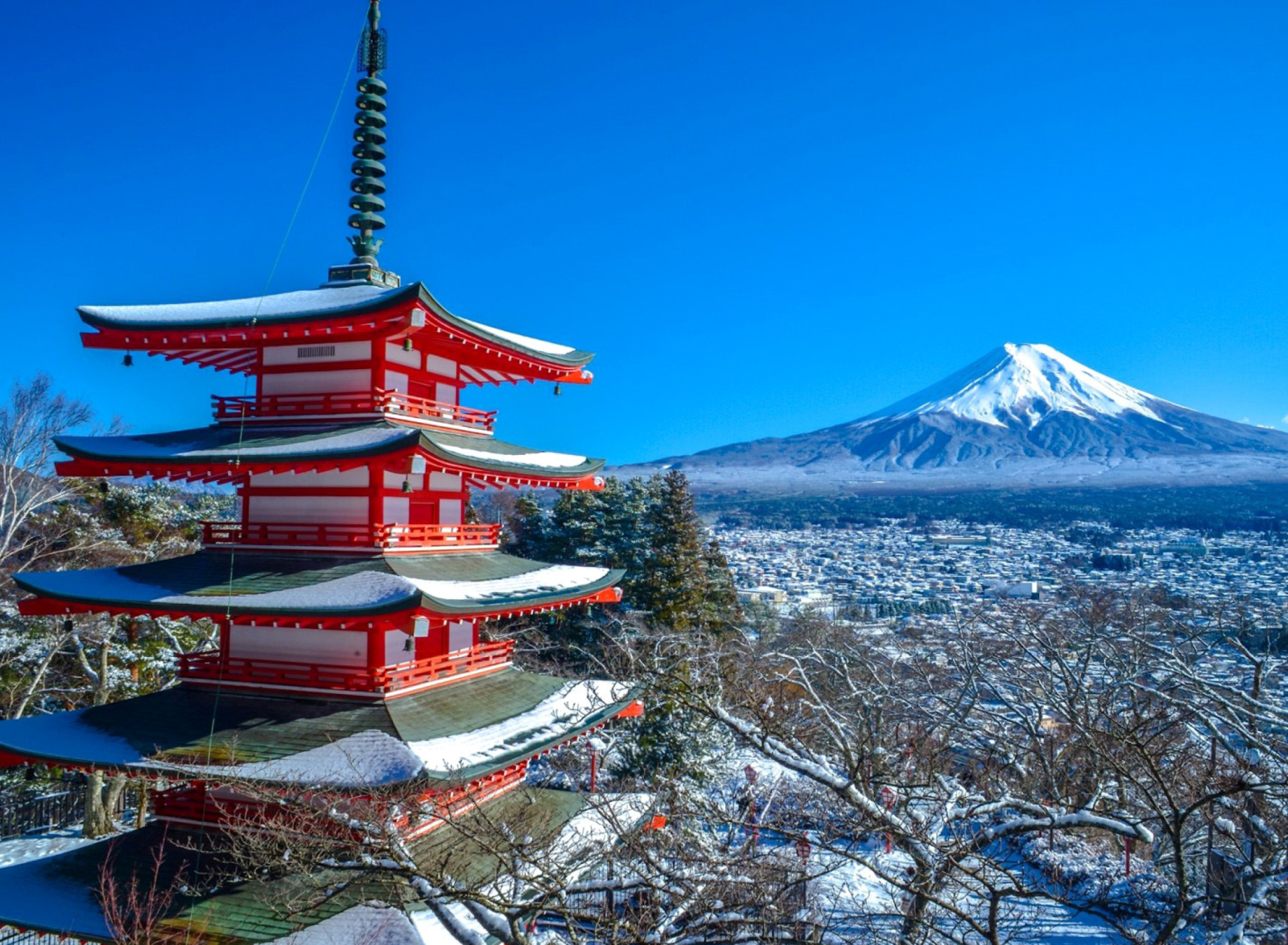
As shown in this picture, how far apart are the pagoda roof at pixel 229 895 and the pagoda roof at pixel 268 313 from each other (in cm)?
561

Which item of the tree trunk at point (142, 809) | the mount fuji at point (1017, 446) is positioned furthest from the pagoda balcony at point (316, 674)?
the mount fuji at point (1017, 446)

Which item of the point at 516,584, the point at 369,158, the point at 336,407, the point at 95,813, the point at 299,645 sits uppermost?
the point at 369,158

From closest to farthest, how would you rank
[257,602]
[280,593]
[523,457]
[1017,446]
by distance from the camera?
[257,602] → [280,593] → [523,457] → [1017,446]

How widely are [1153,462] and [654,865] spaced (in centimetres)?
12259

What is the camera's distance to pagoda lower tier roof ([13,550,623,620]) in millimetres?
8828

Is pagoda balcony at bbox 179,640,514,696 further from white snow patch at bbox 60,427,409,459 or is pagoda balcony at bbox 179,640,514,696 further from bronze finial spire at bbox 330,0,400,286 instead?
bronze finial spire at bbox 330,0,400,286

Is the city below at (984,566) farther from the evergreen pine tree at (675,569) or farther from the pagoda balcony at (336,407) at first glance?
the pagoda balcony at (336,407)

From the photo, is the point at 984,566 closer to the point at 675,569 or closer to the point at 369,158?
the point at 675,569

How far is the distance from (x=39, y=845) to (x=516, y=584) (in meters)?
13.5

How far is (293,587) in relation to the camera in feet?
30.8

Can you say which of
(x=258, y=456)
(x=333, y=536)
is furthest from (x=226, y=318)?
(x=333, y=536)

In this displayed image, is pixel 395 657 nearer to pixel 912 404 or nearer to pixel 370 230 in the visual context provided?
pixel 370 230

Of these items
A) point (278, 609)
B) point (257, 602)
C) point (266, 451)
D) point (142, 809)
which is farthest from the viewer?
point (142, 809)

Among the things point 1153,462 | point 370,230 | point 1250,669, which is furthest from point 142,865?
point 1153,462
